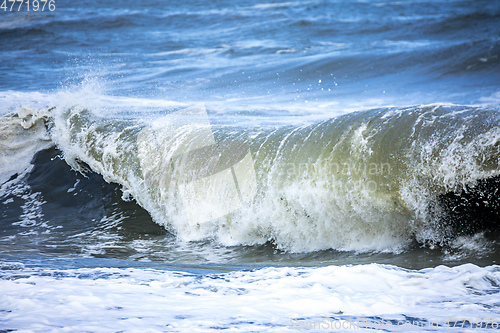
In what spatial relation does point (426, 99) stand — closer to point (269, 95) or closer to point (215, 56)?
point (269, 95)

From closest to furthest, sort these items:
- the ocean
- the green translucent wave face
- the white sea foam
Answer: the white sea foam → the ocean → the green translucent wave face

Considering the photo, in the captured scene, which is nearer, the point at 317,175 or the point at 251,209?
the point at 317,175

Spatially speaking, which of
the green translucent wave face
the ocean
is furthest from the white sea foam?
the green translucent wave face

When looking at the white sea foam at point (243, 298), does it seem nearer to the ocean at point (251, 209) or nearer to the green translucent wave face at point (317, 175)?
the ocean at point (251, 209)

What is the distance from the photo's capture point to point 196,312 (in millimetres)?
2855

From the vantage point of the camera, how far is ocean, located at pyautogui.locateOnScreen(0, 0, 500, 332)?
9.53 feet

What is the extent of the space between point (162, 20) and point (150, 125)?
1635 cm

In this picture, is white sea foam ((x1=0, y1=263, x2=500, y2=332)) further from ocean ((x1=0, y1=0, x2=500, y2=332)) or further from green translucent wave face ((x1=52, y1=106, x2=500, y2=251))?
green translucent wave face ((x1=52, y1=106, x2=500, y2=251))

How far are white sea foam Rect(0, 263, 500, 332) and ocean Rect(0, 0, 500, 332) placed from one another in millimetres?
16

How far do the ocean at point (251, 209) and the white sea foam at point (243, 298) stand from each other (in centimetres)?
2

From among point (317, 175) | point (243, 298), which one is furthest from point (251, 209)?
point (243, 298)

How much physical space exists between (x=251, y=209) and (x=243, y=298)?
1.86 metres

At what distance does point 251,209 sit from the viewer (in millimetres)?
4934

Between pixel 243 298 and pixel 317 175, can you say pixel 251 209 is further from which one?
pixel 243 298
